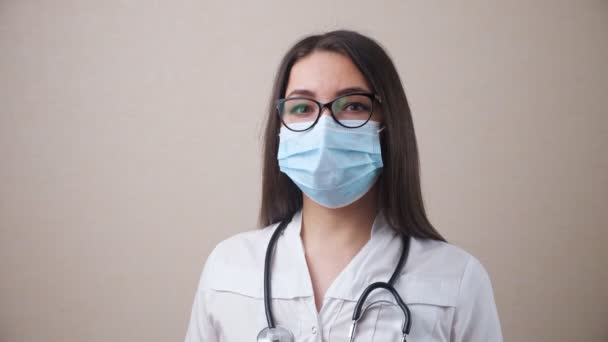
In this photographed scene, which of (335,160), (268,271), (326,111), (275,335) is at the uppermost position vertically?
(326,111)

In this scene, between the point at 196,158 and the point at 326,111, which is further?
the point at 196,158

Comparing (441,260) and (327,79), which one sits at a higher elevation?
(327,79)

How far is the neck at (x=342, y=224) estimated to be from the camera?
1387 millimetres

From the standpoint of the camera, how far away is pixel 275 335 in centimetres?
123

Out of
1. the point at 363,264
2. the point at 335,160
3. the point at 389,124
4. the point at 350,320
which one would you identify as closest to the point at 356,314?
the point at 350,320

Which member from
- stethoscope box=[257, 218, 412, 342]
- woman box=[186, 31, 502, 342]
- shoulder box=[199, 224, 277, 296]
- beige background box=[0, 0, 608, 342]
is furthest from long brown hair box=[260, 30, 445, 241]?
beige background box=[0, 0, 608, 342]

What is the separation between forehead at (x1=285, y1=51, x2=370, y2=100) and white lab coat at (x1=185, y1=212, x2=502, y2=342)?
0.37 metres

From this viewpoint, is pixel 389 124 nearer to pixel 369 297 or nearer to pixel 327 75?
pixel 327 75

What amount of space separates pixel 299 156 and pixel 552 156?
1.58 meters

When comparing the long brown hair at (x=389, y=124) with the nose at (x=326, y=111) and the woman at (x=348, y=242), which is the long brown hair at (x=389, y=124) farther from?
the nose at (x=326, y=111)

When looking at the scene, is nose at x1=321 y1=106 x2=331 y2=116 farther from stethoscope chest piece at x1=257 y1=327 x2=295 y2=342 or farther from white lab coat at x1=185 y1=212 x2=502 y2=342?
stethoscope chest piece at x1=257 y1=327 x2=295 y2=342

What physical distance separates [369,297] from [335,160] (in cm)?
34

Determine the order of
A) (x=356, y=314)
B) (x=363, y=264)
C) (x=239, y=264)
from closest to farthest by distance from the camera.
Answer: (x=356, y=314) < (x=363, y=264) < (x=239, y=264)

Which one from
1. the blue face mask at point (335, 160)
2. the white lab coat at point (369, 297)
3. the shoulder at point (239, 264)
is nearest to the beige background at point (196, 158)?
the shoulder at point (239, 264)
